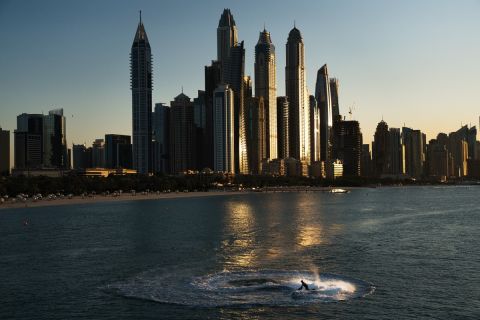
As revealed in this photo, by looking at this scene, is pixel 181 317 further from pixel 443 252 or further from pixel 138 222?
pixel 138 222

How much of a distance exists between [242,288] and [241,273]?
722cm

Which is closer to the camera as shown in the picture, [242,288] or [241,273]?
[242,288]

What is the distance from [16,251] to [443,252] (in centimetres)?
5818

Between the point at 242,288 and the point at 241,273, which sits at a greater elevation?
the point at 241,273

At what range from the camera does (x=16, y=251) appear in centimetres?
7844

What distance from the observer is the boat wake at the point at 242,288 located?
48.6 meters

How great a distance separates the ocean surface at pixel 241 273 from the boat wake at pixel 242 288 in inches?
4.0

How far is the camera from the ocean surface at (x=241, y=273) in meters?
46.5

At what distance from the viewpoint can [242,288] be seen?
2080 inches

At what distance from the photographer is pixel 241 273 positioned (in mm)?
60062

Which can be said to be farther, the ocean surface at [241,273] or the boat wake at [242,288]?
the boat wake at [242,288]

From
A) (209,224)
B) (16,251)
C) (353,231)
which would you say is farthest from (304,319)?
(209,224)

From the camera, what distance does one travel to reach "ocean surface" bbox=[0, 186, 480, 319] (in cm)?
4650

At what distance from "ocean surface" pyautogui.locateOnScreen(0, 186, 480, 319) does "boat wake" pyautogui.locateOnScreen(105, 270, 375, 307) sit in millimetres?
101
